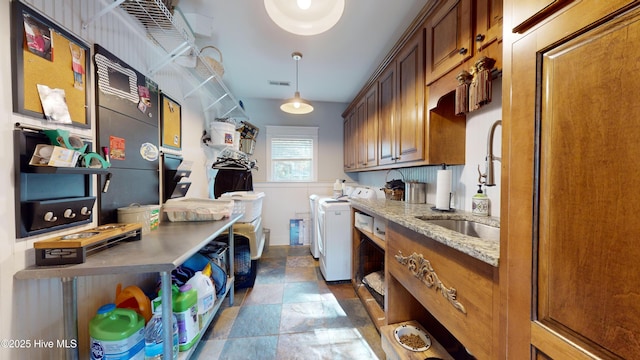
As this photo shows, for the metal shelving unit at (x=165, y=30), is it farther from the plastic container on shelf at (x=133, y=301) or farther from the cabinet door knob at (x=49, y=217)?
the plastic container on shelf at (x=133, y=301)

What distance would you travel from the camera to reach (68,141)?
0.92 meters

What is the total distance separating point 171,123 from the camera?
1817 millimetres

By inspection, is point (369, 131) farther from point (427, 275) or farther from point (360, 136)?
point (427, 275)

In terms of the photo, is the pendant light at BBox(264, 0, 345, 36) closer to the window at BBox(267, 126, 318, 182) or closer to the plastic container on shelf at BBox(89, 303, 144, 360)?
the plastic container on shelf at BBox(89, 303, 144, 360)

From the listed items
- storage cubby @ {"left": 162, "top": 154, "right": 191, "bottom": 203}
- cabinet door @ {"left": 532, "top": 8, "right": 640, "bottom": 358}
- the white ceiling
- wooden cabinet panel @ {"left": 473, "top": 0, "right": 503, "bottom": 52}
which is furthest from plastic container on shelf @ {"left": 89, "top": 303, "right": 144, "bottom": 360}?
wooden cabinet panel @ {"left": 473, "top": 0, "right": 503, "bottom": 52}

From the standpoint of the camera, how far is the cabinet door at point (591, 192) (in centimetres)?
40

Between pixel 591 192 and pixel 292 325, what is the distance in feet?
Result: 6.32

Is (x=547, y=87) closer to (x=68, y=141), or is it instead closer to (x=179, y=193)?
(x=68, y=141)

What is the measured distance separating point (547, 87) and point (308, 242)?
3.74 m

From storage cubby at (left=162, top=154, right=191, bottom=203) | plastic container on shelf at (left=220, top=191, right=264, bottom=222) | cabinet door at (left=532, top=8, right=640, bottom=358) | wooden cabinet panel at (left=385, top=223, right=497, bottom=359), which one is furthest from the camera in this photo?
plastic container on shelf at (left=220, top=191, right=264, bottom=222)

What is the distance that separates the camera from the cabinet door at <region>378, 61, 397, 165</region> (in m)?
2.13

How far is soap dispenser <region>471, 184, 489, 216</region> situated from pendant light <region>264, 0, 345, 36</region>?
4.60 feet

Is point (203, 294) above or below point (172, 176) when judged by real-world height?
below

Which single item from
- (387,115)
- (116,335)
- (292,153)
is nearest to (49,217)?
(116,335)
